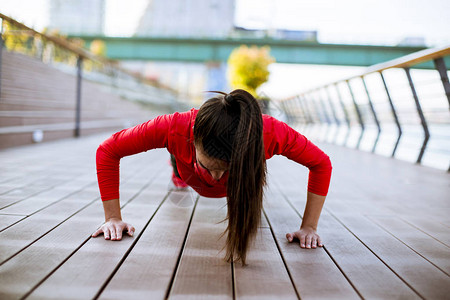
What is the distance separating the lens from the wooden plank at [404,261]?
116 cm

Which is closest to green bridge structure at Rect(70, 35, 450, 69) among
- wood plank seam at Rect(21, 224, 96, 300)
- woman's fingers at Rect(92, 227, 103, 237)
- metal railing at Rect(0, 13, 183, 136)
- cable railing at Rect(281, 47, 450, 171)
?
metal railing at Rect(0, 13, 183, 136)

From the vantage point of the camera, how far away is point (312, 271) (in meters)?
1.26

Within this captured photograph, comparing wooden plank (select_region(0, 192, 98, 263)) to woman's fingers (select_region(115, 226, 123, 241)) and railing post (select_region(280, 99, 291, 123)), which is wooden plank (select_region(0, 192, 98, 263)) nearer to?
woman's fingers (select_region(115, 226, 123, 241))

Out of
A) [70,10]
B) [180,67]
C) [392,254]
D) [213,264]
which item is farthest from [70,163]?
[70,10]

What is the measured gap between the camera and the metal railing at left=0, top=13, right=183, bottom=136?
4.41 meters

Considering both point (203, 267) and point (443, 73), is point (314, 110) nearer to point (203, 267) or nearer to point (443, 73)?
point (443, 73)

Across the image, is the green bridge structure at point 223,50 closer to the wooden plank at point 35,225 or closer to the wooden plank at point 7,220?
the wooden plank at point 35,225

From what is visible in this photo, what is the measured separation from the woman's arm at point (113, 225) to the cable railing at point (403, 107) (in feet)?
10.00

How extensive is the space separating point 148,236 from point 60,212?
1.82 feet

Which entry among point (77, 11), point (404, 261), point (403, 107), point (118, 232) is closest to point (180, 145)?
point (118, 232)

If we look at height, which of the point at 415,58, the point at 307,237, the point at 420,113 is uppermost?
the point at 415,58

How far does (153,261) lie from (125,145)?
1.46 ft

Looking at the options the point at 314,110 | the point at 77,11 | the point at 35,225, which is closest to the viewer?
the point at 35,225

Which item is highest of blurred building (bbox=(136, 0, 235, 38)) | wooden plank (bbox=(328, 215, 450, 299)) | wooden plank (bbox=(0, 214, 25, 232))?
blurred building (bbox=(136, 0, 235, 38))
